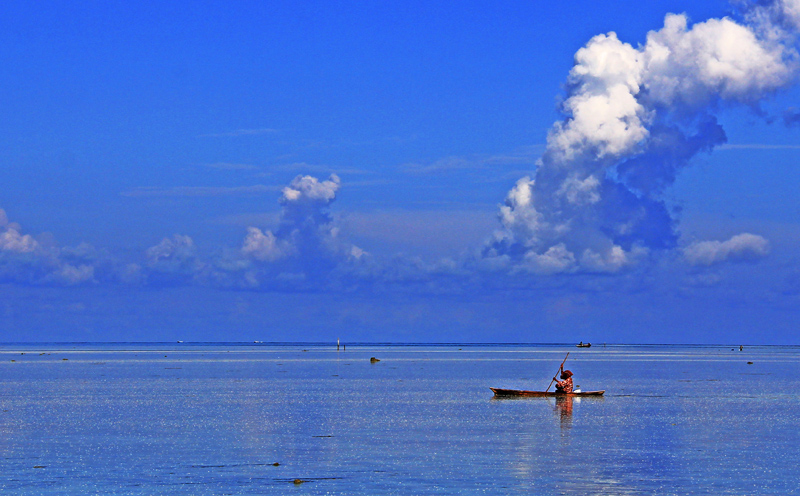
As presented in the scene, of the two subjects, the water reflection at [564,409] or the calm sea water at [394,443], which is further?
the water reflection at [564,409]

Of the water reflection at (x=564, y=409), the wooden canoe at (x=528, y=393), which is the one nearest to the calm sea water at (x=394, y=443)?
the water reflection at (x=564, y=409)

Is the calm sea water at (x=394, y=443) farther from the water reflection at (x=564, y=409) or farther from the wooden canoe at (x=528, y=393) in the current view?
the wooden canoe at (x=528, y=393)

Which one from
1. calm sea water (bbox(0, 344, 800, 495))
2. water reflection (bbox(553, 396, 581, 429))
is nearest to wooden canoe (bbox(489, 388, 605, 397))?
water reflection (bbox(553, 396, 581, 429))

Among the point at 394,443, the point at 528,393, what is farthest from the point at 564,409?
the point at 394,443

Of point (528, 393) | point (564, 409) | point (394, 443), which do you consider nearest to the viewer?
point (394, 443)

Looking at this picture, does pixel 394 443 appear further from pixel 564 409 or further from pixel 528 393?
pixel 528 393

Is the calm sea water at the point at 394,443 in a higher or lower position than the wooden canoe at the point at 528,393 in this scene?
lower

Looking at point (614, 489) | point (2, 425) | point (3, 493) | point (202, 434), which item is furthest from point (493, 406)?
point (3, 493)

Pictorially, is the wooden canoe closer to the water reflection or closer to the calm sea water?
the water reflection

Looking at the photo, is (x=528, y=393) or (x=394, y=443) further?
(x=528, y=393)

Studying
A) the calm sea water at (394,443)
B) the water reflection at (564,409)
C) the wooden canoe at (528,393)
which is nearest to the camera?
the calm sea water at (394,443)

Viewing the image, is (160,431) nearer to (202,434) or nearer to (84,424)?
(202,434)

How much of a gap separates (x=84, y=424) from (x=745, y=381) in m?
73.2

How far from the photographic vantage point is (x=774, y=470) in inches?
1379
